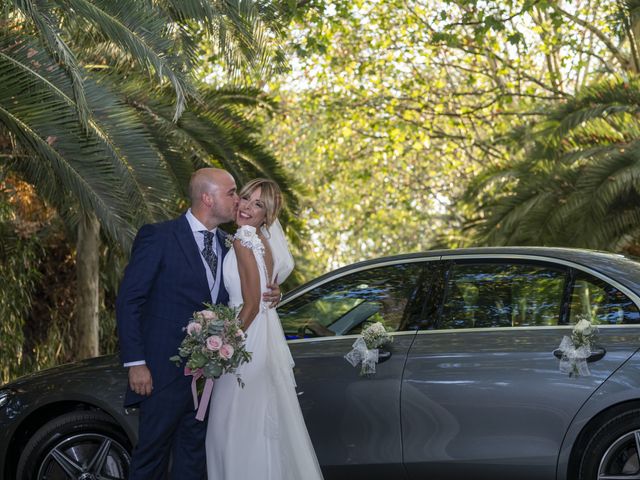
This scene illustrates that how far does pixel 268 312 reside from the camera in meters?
5.34

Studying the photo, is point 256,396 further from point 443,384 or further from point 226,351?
point 443,384

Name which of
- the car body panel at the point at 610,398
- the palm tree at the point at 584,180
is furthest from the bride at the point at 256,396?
the palm tree at the point at 584,180

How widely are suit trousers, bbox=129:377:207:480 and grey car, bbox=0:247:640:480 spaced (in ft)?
1.85

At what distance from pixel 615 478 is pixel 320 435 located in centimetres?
152

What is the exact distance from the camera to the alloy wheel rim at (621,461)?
5129 millimetres

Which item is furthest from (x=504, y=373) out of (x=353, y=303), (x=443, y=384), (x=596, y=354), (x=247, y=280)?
(x=247, y=280)

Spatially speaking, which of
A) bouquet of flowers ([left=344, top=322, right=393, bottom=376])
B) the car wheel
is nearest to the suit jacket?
the car wheel

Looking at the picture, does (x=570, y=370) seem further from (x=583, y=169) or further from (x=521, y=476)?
(x=583, y=169)

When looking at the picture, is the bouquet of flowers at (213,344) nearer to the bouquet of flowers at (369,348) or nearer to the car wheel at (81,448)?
the bouquet of flowers at (369,348)

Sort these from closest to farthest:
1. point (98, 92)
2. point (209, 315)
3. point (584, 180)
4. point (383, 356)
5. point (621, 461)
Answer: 1. point (209, 315)
2. point (621, 461)
3. point (383, 356)
4. point (98, 92)
5. point (584, 180)

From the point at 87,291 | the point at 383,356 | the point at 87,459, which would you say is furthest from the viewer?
the point at 87,291

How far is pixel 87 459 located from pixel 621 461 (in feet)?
9.36

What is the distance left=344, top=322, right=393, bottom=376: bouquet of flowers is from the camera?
549 centimetres

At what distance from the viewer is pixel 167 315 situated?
5102 mm
